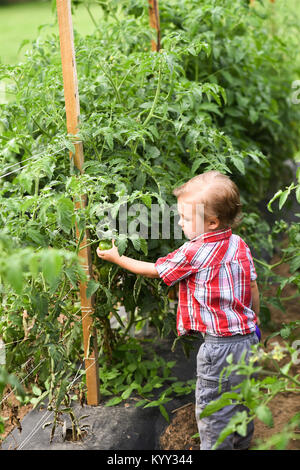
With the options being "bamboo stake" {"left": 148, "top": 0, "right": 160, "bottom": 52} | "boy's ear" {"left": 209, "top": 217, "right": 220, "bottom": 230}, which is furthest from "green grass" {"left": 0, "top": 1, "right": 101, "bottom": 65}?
"boy's ear" {"left": 209, "top": 217, "right": 220, "bottom": 230}

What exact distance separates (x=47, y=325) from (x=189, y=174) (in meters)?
0.88

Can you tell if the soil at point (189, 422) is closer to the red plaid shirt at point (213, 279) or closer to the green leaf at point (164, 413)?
the green leaf at point (164, 413)

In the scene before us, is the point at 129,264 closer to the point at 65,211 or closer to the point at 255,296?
the point at 65,211

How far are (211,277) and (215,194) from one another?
265 millimetres

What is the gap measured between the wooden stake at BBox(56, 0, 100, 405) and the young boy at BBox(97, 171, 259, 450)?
218 mm

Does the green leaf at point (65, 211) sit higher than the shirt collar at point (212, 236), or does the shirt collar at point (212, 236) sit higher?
the green leaf at point (65, 211)

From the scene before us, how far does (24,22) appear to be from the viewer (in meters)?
→ 13.2

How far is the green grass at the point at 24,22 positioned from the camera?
34.6 ft

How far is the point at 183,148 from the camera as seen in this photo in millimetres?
2529

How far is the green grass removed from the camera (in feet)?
34.6

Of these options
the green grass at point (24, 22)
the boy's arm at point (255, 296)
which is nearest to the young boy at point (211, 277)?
the boy's arm at point (255, 296)

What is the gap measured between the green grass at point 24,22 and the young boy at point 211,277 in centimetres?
742

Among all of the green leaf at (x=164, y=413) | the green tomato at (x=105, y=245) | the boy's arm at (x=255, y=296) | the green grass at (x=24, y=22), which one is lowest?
the green leaf at (x=164, y=413)

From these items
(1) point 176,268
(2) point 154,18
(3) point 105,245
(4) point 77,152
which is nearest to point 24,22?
(2) point 154,18
